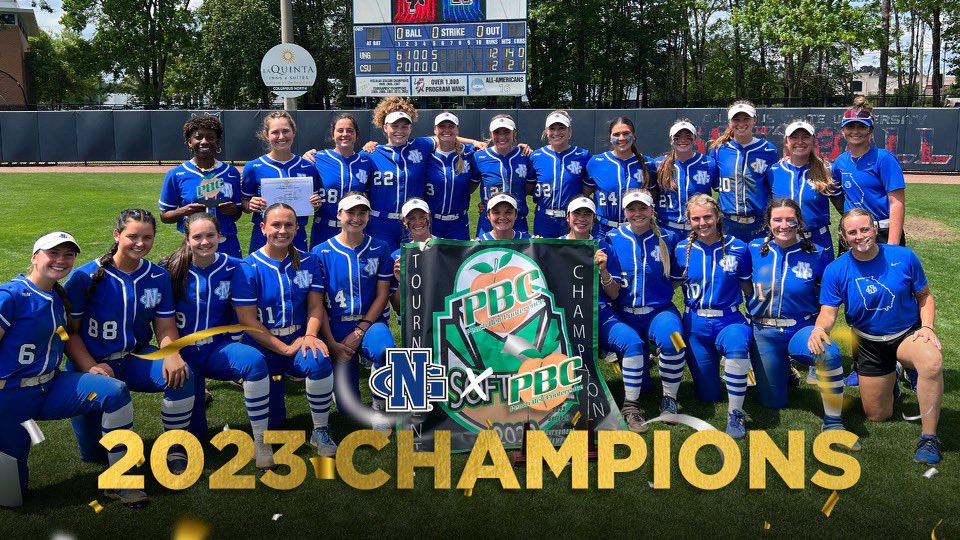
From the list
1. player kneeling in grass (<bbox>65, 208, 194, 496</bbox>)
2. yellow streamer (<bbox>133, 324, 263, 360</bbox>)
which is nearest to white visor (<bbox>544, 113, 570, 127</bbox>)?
yellow streamer (<bbox>133, 324, 263, 360</bbox>)

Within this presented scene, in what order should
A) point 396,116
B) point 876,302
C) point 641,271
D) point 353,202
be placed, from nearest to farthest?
point 876,302 < point 353,202 < point 641,271 < point 396,116

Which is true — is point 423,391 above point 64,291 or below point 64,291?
below

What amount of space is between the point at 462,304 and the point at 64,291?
2.21 meters

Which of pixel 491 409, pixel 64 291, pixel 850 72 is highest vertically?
pixel 850 72

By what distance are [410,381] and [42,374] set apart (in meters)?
1.96

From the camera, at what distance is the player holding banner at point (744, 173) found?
6.48 m

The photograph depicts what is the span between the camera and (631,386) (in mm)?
5336

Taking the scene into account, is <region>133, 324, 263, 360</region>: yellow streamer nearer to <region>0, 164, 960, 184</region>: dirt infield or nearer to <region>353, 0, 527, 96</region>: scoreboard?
<region>353, 0, 527, 96</region>: scoreboard

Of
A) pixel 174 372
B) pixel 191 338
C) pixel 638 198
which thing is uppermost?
pixel 638 198

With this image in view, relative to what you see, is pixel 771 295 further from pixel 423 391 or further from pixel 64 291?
pixel 64 291

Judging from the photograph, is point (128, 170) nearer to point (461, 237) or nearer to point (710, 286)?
point (461, 237)

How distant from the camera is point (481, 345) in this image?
4.99 m

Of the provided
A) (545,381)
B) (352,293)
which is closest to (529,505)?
(545,381)

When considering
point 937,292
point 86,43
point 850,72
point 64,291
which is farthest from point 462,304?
point 850,72
